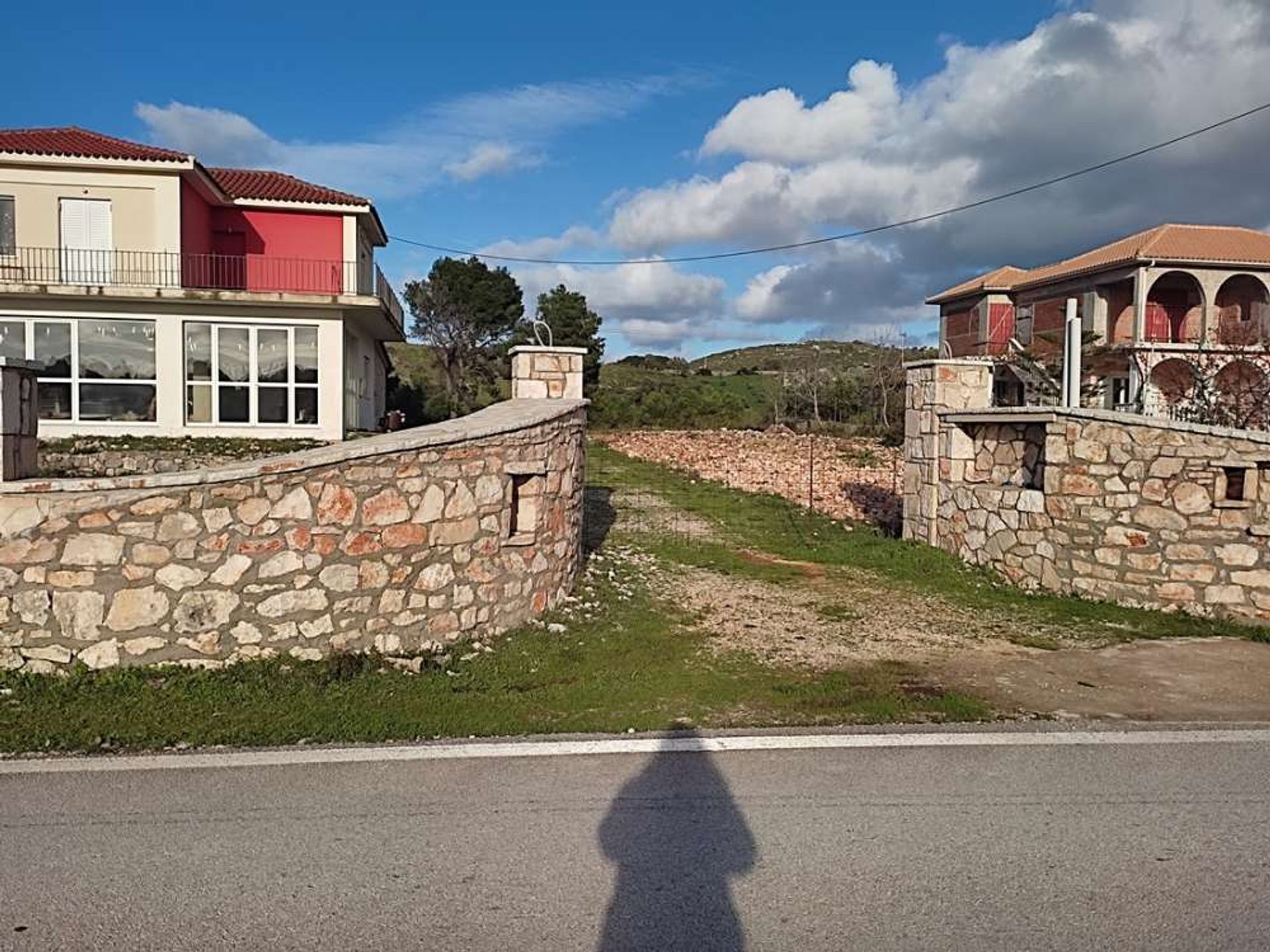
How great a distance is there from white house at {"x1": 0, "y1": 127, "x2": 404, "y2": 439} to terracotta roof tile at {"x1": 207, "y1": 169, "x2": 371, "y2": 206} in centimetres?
246

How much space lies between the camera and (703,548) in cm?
1272

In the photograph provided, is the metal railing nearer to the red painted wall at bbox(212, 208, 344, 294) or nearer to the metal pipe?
the red painted wall at bbox(212, 208, 344, 294)

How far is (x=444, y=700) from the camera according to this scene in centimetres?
641

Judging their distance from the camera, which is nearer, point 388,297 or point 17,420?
point 17,420

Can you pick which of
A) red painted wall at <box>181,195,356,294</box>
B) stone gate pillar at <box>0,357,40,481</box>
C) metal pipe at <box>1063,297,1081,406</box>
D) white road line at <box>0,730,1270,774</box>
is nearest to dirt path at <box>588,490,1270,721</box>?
white road line at <box>0,730,1270,774</box>

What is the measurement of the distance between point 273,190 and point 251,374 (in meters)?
7.32

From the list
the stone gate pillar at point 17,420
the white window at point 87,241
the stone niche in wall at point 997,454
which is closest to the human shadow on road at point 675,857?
the stone gate pillar at point 17,420

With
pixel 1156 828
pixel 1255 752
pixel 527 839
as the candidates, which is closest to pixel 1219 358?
pixel 1255 752

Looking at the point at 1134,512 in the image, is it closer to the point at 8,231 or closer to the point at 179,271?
the point at 179,271

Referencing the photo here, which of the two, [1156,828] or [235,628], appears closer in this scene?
[1156,828]

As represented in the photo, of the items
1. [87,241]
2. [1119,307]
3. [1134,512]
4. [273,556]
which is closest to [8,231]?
[87,241]

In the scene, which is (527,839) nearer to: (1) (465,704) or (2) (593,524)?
(1) (465,704)

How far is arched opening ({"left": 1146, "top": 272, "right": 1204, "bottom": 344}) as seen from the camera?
3744 centimetres

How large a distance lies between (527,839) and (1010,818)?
2.25 meters
